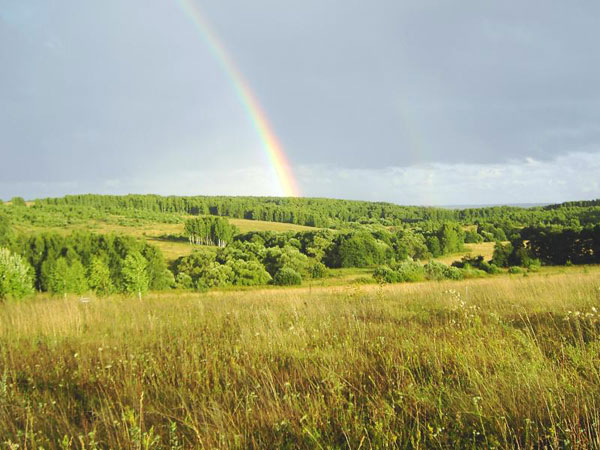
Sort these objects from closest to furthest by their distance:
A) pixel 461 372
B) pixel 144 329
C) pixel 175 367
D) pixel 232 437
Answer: pixel 232 437
pixel 461 372
pixel 175 367
pixel 144 329

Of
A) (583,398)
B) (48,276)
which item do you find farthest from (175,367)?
(48,276)

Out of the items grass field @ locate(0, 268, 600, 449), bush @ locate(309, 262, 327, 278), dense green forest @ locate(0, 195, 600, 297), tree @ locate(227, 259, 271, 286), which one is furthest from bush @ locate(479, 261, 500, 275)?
grass field @ locate(0, 268, 600, 449)

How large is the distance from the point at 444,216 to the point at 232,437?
17650 centimetres

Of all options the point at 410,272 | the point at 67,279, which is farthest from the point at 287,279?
the point at 67,279

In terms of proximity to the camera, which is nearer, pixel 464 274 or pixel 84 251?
pixel 464 274

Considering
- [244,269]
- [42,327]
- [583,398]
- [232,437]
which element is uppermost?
[583,398]

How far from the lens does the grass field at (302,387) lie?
2498mm

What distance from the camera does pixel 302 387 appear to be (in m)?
3.38

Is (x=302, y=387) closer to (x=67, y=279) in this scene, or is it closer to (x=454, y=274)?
(x=454, y=274)

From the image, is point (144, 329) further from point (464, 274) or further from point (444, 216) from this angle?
point (444, 216)

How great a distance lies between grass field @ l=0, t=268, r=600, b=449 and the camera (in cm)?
250

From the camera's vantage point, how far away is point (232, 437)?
2.59 m

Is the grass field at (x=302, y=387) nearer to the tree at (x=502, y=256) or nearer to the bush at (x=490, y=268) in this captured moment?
the bush at (x=490, y=268)

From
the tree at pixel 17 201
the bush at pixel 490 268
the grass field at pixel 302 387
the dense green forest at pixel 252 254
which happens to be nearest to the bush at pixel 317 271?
the dense green forest at pixel 252 254
